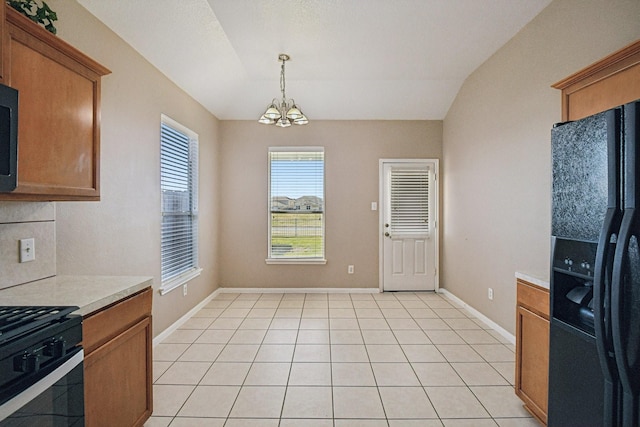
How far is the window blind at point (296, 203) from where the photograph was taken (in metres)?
5.04

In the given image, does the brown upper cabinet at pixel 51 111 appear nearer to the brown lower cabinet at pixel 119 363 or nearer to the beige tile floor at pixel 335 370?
the brown lower cabinet at pixel 119 363

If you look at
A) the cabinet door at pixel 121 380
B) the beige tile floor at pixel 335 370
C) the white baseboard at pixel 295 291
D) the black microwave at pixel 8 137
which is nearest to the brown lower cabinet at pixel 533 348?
the beige tile floor at pixel 335 370

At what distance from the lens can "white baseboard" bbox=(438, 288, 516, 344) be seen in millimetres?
3238

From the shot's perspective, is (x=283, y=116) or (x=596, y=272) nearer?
(x=596, y=272)

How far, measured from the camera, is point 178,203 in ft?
12.1

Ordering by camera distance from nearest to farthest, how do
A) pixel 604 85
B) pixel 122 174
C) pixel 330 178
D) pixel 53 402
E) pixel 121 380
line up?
1. pixel 53 402
2. pixel 121 380
3. pixel 604 85
4. pixel 122 174
5. pixel 330 178

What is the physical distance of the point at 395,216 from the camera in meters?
5.04

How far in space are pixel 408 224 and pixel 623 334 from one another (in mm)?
3911

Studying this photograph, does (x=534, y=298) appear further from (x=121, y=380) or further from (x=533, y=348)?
(x=121, y=380)

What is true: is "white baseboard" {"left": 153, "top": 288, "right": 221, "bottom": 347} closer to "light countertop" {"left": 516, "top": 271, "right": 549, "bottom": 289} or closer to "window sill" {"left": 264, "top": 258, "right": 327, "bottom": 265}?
"window sill" {"left": 264, "top": 258, "right": 327, "bottom": 265}

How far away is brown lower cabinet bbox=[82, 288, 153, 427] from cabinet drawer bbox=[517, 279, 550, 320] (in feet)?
7.29

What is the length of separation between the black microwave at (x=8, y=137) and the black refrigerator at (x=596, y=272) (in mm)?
2227

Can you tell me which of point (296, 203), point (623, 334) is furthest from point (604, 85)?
point (296, 203)

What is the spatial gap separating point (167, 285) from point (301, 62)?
284 cm
